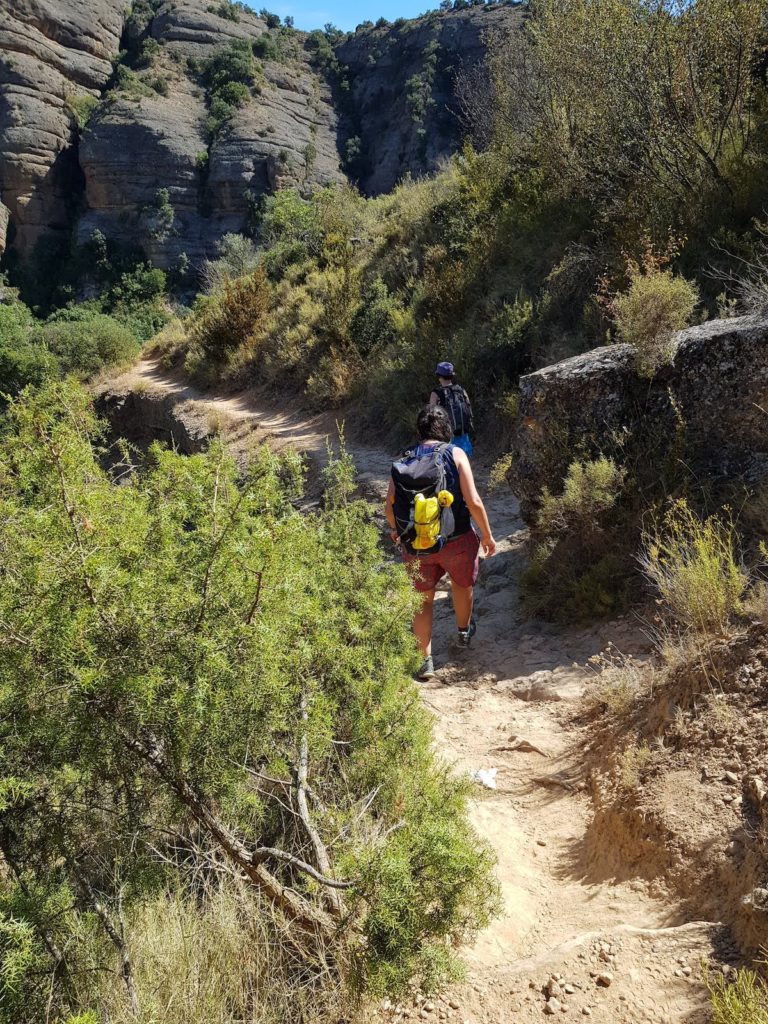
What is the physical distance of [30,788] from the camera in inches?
75.7

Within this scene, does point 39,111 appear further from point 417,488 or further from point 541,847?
point 541,847

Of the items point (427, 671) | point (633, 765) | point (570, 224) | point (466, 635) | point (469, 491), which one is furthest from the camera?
point (570, 224)

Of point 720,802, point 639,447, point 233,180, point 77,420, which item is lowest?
point 720,802

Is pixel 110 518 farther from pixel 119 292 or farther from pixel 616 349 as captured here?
pixel 119 292

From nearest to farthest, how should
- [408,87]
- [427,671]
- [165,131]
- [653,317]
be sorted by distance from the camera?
[427,671] → [653,317] → [165,131] → [408,87]

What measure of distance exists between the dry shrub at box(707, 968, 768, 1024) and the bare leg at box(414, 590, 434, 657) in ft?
8.71

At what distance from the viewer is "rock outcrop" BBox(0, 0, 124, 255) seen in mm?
39344

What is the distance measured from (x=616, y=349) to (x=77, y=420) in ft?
13.6

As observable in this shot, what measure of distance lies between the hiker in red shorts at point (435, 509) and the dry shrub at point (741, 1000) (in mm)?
2241

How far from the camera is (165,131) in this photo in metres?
41.4

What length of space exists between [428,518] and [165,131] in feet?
154

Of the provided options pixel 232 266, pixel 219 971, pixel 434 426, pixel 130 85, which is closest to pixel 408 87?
pixel 130 85

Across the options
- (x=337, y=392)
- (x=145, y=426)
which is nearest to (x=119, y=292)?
(x=145, y=426)

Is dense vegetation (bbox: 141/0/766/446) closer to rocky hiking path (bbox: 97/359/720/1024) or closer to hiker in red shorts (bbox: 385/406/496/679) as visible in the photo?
hiker in red shorts (bbox: 385/406/496/679)
